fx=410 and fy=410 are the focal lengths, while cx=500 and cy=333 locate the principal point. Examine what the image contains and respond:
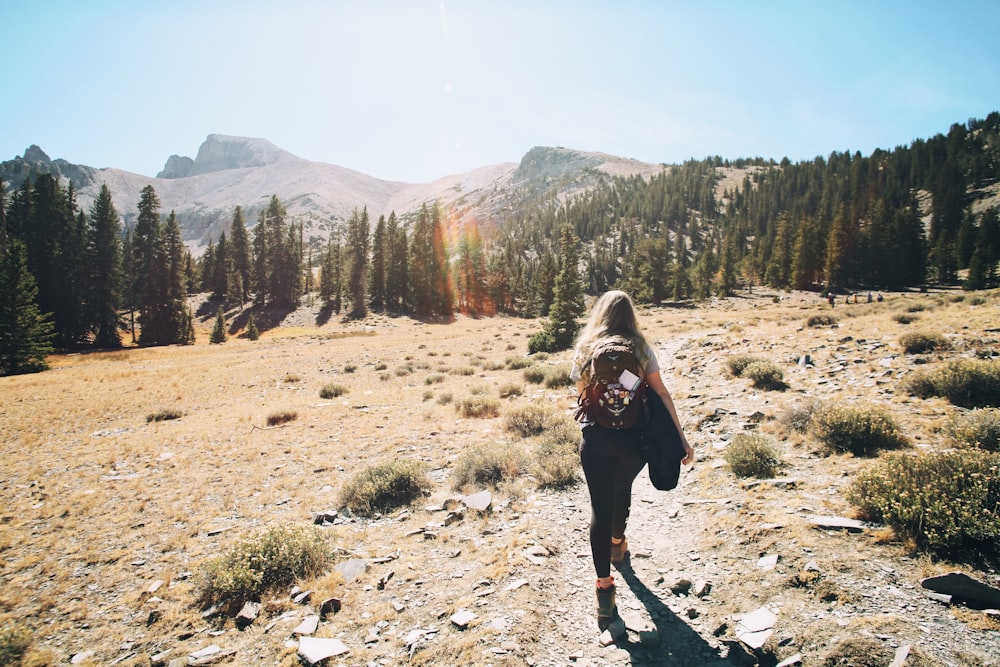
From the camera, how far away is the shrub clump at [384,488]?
24.9 ft

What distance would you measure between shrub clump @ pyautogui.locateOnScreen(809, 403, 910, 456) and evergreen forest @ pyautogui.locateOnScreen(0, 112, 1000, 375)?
21.6m

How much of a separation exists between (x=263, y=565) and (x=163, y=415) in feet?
48.5

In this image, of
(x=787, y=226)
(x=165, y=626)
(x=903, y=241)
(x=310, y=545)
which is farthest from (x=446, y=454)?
(x=787, y=226)

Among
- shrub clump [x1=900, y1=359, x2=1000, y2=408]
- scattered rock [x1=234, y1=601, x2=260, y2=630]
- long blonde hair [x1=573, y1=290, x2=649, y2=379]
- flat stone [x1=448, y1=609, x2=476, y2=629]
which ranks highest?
long blonde hair [x1=573, y1=290, x2=649, y2=379]

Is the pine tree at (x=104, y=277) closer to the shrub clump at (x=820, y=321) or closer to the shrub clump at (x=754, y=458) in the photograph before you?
the shrub clump at (x=754, y=458)

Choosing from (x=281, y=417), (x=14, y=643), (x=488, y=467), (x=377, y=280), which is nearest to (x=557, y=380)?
(x=488, y=467)

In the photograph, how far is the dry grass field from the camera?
4.17 meters

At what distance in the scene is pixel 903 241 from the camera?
258ft

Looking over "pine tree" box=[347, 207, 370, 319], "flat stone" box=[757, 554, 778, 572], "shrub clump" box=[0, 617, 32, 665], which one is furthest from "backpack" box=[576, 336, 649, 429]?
"pine tree" box=[347, 207, 370, 319]

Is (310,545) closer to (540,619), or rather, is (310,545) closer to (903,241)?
(540,619)

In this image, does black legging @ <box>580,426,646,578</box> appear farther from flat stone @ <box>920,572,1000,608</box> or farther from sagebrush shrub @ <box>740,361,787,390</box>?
sagebrush shrub @ <box>740,361,787,390</box>

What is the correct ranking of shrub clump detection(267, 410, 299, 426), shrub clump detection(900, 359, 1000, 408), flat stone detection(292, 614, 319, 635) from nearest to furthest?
flat stone detection(292, 614, 319, 635)
shrub clump detection(900, 359, 1000, 408)
shrub clump detection(267, 410, 299, 426)

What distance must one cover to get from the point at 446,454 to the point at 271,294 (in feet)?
259

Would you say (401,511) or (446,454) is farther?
(446,454)
